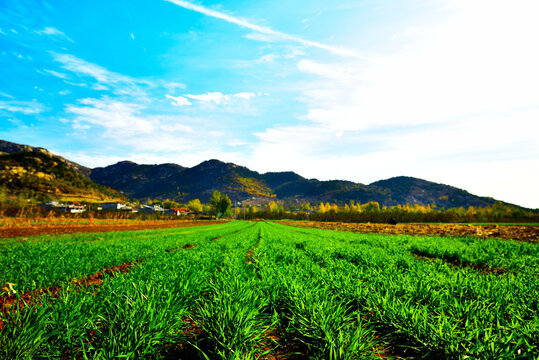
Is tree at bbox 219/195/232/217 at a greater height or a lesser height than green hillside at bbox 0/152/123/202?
lesser

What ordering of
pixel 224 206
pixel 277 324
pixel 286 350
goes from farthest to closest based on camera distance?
pixel 224 206 → pixel 277 324 → pixel 286 350

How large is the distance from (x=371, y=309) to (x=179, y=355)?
8.98 feet

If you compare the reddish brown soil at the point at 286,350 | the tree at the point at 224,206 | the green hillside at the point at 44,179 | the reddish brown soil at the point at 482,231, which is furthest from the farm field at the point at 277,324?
the green hillside at the point at 44,179

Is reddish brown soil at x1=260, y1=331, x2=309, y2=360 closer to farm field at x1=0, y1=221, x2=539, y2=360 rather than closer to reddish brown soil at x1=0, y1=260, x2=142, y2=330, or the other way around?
farm field at x1=0, y1=221, x2=539, y2=360

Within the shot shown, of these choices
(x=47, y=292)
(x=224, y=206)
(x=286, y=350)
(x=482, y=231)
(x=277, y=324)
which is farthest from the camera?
(x=224, y=206)

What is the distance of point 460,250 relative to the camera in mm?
9172

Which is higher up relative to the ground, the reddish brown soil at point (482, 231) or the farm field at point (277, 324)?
the farm field at point (277, 324)

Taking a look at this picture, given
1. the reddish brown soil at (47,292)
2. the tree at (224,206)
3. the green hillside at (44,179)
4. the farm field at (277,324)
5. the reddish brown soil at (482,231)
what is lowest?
the tree at (224,206)

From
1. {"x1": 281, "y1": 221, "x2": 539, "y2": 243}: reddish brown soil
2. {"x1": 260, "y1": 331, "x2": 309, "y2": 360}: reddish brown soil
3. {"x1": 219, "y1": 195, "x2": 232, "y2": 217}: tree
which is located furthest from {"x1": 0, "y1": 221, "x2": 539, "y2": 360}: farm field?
{"x1": 219, "y1": 195, "x2": 232, "y2": 217}: tree

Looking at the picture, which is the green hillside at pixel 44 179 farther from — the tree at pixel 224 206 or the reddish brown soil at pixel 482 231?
the reddish brown soil at pixel 482 231

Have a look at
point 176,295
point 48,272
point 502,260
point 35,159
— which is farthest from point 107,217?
point 35,159

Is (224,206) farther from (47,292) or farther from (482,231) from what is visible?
(47,292)

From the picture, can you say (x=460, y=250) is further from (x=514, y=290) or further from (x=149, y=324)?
(x=149, y=324)

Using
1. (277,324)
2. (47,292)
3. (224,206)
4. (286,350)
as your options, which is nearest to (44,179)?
(224,206)
